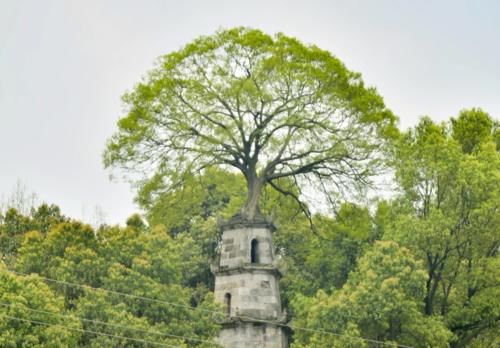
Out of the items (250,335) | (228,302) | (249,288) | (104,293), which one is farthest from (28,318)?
(249,288)

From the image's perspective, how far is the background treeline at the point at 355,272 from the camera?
20.1m

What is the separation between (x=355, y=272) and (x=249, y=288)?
563cm

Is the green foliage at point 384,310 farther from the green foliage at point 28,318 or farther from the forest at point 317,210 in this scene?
the green foliage at point 28,318

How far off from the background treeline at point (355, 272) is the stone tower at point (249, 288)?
532 millimetres

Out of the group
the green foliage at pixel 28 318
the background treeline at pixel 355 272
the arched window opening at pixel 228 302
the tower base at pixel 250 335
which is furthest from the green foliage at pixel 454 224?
the green foliage at pixel 28 318

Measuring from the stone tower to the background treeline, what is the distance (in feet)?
1.74

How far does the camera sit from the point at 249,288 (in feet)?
71.1

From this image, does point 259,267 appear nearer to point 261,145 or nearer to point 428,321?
point 261,145

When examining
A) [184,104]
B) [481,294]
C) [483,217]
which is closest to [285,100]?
[184,104]

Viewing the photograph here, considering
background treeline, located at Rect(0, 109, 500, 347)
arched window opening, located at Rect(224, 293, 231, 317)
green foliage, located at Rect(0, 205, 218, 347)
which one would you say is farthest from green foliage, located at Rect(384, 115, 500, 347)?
green foliage, located at Rect(0, 205, 218, 347)

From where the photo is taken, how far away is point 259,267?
71.9 ft

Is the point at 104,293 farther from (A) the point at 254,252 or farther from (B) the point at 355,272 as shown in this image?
(B) the point at 355,272

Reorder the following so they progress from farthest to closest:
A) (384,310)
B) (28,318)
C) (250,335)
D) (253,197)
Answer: (253,197)
(384,310)
(250,335)
(28,318)

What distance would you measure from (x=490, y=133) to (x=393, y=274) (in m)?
8.00
